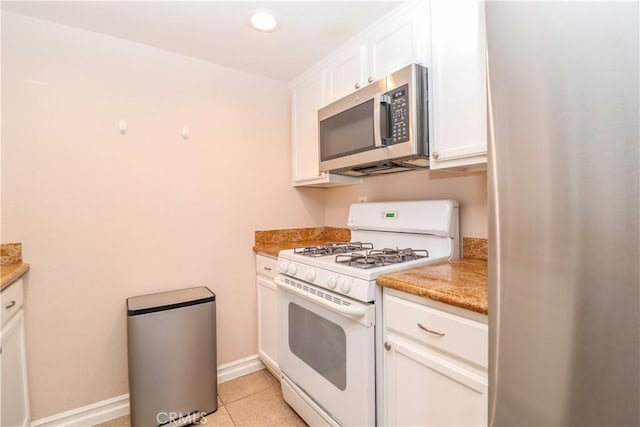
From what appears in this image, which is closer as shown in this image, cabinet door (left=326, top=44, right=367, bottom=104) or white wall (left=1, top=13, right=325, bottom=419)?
white wall (left=1, top=13, right=325, bottom=419)

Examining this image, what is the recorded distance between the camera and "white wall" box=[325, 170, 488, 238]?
1.58m

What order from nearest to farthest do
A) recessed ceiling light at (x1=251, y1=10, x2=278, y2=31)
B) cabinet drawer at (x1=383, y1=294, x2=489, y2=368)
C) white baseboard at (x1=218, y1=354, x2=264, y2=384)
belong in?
cabinet drawer at (x1=383, y1=294, x2=489, y2=368) < recessed ceiling light at (x1=251, y1=10, x2=278, y2=31) < white baseboard at (x1=218, y1=354, x2=264, y2=384)

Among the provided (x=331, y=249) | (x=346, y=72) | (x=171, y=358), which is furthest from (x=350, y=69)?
(x=171, y=358)

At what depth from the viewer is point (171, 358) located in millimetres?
1666

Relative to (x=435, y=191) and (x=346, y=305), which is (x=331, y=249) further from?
(x=435, y=191)

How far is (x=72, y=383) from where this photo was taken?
1688 millimetres

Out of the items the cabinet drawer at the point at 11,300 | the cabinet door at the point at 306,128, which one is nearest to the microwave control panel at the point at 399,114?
the cabinet door at the point at 306,128

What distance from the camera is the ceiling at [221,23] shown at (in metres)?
1.51

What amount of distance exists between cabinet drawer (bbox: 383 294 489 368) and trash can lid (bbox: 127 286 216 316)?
3.77ft

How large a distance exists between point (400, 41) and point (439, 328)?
1.37 m

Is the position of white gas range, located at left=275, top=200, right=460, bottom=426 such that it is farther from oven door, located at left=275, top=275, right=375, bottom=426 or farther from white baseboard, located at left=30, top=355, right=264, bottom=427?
white baseboard, located at left=30, top=355, right=264, bottom=427

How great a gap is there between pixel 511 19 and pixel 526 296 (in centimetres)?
54

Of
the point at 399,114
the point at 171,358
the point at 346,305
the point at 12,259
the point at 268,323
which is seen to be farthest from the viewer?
the point at 268,323

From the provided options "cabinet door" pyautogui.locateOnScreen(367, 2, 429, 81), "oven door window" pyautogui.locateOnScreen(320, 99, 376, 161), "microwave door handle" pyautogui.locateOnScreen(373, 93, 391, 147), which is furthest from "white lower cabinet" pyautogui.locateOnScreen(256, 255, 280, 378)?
"cabinet door" pyautogui.locateOnScreen(367, 2, 429, 81)
